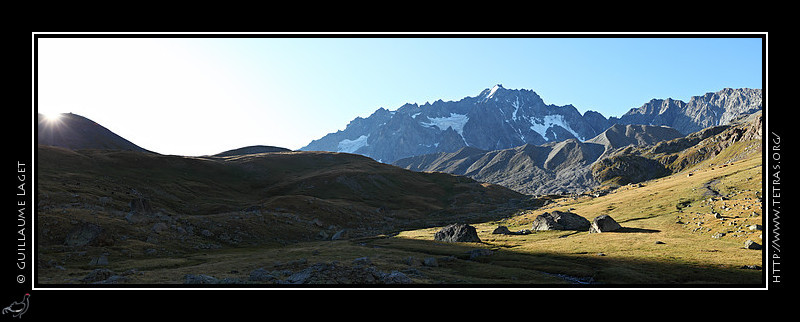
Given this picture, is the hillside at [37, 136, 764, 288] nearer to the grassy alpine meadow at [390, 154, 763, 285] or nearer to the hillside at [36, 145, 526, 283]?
the grassy alpine meadow at [390, 154, 763, 285]

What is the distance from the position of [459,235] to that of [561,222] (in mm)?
31897
